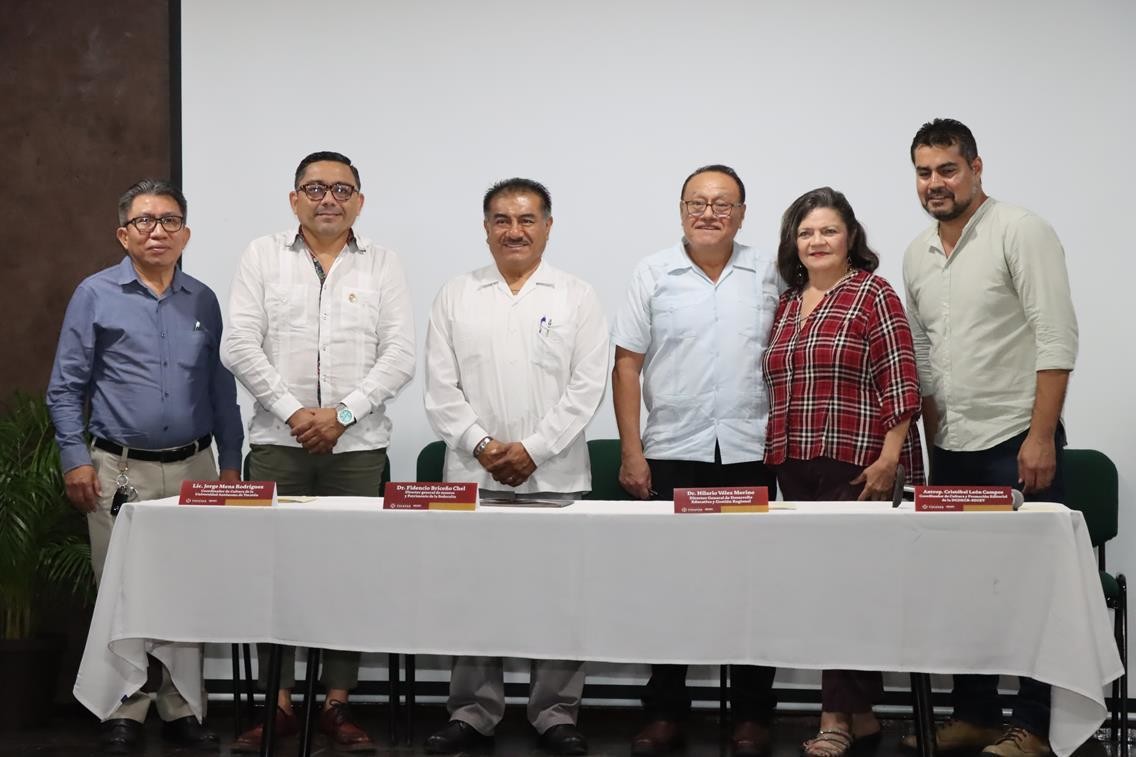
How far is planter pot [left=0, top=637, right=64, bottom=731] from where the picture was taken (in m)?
3.92

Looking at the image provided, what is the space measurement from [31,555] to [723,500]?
2658 mm

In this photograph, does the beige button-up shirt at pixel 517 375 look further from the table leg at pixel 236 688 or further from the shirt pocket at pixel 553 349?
the table leg at pixel 236 688

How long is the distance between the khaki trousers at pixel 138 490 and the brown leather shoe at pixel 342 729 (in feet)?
1.60

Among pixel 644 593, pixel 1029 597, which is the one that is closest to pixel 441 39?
pixel 644 593

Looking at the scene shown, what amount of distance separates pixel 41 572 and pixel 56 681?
443 millimetres

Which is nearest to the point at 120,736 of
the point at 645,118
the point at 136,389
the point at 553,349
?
the point at 136,389

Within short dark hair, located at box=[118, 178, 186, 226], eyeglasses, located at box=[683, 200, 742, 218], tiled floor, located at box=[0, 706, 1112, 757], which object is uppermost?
short dark hair, located at box=[118, 178, 186, 226]

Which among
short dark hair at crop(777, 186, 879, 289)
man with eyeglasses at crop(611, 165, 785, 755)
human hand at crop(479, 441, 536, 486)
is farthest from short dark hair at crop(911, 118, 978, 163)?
human hand at crop(479, 441, 536, 486)

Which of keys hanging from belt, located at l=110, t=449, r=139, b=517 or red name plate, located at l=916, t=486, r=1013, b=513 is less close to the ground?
red name plate, located at l=916, t=486, r=1013, b=513

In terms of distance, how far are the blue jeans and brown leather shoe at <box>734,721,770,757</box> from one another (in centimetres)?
64

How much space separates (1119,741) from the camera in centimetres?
377

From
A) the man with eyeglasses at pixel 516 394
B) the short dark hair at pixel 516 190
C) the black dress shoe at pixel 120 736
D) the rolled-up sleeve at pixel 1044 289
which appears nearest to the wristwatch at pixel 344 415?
the man with eyeglasses at pixel 516 394

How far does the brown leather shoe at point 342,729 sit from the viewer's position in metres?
3.50

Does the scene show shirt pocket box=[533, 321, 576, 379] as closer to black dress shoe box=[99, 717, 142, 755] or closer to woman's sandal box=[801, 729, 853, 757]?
woman's sandal box=[801, 729, 853, 757]
